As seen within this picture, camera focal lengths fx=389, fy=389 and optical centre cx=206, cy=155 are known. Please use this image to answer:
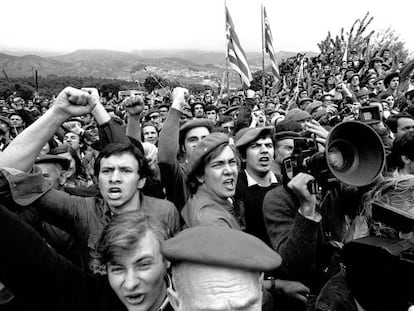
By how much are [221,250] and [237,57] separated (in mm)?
7800

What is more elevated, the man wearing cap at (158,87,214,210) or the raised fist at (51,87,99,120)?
the raised fist at (51,87,99,120)

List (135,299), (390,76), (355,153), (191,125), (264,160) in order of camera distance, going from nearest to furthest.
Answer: (135,299), (355,153), (264,160), (191,125), (390,76)

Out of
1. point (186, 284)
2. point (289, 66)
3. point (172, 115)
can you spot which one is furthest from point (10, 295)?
point (289, 66)

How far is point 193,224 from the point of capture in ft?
8.00

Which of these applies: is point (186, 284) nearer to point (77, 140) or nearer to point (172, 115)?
point (172, 115)

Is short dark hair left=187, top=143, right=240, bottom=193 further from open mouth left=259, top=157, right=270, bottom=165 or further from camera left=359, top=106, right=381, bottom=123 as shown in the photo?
camera left=359, top=106, right=381, bottom=123

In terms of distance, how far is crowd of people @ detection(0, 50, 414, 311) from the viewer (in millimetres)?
1362

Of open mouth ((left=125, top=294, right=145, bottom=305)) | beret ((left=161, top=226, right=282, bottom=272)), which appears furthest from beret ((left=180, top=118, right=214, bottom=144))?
beret ((left=161, top=226, right=282, bottom=272))

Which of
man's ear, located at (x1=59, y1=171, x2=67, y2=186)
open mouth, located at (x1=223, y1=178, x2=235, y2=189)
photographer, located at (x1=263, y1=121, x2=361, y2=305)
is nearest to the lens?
photographer, located at (x1=263, y1=121, x2=361, y2=305)

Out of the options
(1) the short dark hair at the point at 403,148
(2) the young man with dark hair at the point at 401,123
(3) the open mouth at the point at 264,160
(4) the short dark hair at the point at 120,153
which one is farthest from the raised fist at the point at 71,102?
(2) the young man with dark hair at the point at 401,123

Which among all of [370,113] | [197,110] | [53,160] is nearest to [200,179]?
[370,113]

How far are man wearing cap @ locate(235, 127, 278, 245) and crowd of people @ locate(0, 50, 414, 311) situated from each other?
0.01 metres

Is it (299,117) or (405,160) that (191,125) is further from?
(405,160)

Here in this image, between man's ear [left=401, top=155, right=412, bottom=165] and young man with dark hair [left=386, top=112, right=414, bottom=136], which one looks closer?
man's ear [left=401, top=155, right=412, bottom=165]
